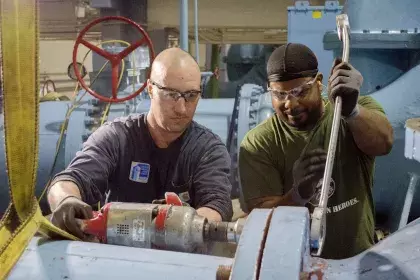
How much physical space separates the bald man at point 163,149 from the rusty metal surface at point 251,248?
87 cm

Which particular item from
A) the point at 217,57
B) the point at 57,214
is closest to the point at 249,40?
the point at 217,57

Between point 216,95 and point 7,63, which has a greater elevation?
point 7,63

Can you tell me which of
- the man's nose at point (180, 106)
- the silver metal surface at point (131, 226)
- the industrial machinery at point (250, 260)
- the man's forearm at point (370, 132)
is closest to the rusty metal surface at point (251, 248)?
the industrial machinery at point (250, 260)

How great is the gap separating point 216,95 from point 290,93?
16.1ft

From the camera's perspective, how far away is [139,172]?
1687 millimetres

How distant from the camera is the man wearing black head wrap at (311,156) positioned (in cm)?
150

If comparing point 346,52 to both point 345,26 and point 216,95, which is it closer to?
point 345,26

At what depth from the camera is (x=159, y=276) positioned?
0.69m

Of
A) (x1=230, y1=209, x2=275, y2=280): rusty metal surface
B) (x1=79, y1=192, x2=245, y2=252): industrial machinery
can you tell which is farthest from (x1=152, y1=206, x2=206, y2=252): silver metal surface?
(x1=230, y1=209, x2=275, y2=280): rusty metal surface

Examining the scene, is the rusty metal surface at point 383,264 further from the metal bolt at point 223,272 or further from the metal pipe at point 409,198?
the metal pipe at point 409,198

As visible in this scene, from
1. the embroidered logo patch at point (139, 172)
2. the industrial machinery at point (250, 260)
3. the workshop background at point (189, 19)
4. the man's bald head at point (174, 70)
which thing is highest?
the workshop background at point (189, 19)

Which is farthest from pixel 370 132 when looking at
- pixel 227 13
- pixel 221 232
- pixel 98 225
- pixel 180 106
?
pixel 227 13

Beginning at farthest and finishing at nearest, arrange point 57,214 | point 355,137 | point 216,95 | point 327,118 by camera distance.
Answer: point 216,95, point 327,118, point 355,137, point 57,214

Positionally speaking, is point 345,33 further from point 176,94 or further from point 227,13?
point 227,13
